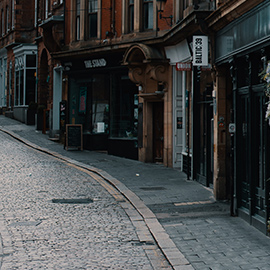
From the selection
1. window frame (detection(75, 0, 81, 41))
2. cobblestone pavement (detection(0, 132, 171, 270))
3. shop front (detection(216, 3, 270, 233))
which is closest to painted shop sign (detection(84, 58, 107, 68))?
window frame (detection(75, 0, 81, 41))

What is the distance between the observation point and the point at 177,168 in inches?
728

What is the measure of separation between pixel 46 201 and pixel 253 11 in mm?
5735

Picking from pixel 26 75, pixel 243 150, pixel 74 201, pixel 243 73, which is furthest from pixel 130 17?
pixel 26 75

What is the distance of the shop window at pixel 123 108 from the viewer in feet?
70.7

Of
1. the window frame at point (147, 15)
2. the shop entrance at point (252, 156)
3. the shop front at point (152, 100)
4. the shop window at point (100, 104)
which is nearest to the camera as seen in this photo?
the shop entrance at point (252, 156)

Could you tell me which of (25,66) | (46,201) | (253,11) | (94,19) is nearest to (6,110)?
(25,66)

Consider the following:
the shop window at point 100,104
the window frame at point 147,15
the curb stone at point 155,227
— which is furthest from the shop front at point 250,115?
the shop window at point 100,104

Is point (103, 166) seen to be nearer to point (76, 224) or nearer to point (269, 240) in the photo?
point (76, 224)

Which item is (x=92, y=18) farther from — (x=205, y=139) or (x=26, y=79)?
(x=26, y=79)

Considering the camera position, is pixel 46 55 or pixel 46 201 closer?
pixel 46 201

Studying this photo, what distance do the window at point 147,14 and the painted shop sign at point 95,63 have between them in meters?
2.84

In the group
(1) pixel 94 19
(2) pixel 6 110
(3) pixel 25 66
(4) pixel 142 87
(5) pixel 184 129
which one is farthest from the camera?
(2) pixel 6 110

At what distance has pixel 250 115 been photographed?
963cm

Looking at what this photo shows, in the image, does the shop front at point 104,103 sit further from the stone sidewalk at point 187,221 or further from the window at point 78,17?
the stone sidewalk at point 187,221
